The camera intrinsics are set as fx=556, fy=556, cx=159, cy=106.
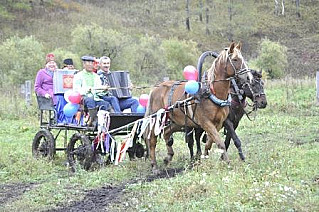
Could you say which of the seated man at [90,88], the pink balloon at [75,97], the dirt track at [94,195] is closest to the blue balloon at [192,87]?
the dirt track at [94,195]

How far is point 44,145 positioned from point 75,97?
1.64m

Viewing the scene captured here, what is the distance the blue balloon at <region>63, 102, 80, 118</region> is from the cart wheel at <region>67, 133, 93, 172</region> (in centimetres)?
44

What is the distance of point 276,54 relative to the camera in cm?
4044

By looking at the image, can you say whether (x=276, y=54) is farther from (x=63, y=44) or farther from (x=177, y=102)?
(x=177, y=102)

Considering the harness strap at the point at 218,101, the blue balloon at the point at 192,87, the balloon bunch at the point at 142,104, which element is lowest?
the balloon bunch at the point at 142,104

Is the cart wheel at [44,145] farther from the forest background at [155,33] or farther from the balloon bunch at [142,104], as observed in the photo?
the forest background at [155,33]

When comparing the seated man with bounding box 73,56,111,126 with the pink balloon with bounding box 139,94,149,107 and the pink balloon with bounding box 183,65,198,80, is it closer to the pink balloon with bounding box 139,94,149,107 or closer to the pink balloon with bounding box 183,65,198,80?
the pink balloon with bounding box 139,94,149,107

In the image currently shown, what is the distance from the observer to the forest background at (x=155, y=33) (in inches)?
1377

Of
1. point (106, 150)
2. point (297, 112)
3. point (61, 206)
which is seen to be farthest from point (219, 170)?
point (297, 112)

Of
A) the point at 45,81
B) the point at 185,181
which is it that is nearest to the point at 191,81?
the point at 185,181

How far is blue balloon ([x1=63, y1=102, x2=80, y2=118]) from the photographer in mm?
10362

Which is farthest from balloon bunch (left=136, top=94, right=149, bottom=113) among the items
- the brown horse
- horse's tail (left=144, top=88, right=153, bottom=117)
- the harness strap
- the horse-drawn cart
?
the harness strap

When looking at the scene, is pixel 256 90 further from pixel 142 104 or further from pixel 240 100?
pixel 142 104

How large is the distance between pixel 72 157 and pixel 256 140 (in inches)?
181
